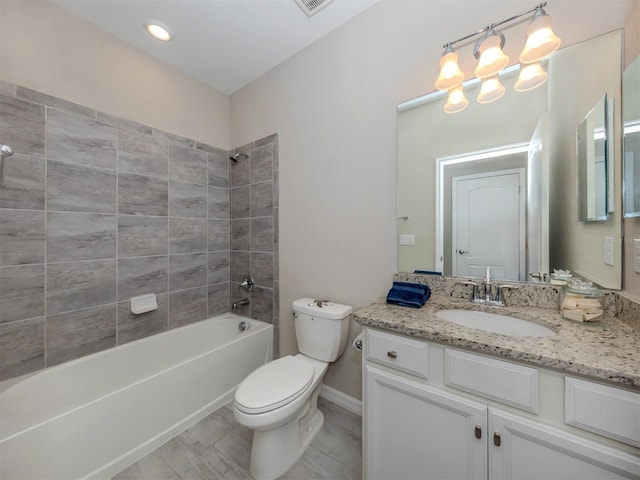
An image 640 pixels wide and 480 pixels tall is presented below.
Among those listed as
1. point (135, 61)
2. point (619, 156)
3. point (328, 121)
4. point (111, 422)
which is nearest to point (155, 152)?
point (135, 61)

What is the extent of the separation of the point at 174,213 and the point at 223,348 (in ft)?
3.92

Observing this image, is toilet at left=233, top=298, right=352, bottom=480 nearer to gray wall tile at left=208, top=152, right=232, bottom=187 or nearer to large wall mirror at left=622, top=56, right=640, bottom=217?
large wall mirror at left=622, top=56, right=640, bottom=217

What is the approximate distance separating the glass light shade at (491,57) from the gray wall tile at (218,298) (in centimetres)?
249

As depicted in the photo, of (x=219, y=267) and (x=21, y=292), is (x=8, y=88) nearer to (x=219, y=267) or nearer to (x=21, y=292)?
(x=21, y=292)

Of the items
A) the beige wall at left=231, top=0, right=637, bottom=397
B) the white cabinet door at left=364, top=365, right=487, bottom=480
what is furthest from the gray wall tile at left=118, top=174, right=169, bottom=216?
the white cabinet door at left=364, top=365, right=487, bottom=480

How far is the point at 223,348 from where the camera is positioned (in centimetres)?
174

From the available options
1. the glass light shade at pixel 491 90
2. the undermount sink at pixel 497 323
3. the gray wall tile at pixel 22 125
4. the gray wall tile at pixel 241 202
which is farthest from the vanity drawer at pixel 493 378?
the gray wall tile at pixel 22 125

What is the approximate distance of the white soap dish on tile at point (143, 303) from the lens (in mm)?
1802

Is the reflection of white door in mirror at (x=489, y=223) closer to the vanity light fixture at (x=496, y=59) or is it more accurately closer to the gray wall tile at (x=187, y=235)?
the vanity light fixture at (x=496, y=59)

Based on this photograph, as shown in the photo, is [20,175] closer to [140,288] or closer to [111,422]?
[140,288]

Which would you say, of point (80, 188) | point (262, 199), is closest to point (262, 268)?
point (262, 199)

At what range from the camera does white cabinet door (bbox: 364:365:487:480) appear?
0.81 m

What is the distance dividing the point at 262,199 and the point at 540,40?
6.25 feet

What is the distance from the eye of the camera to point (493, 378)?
0.77 meters
